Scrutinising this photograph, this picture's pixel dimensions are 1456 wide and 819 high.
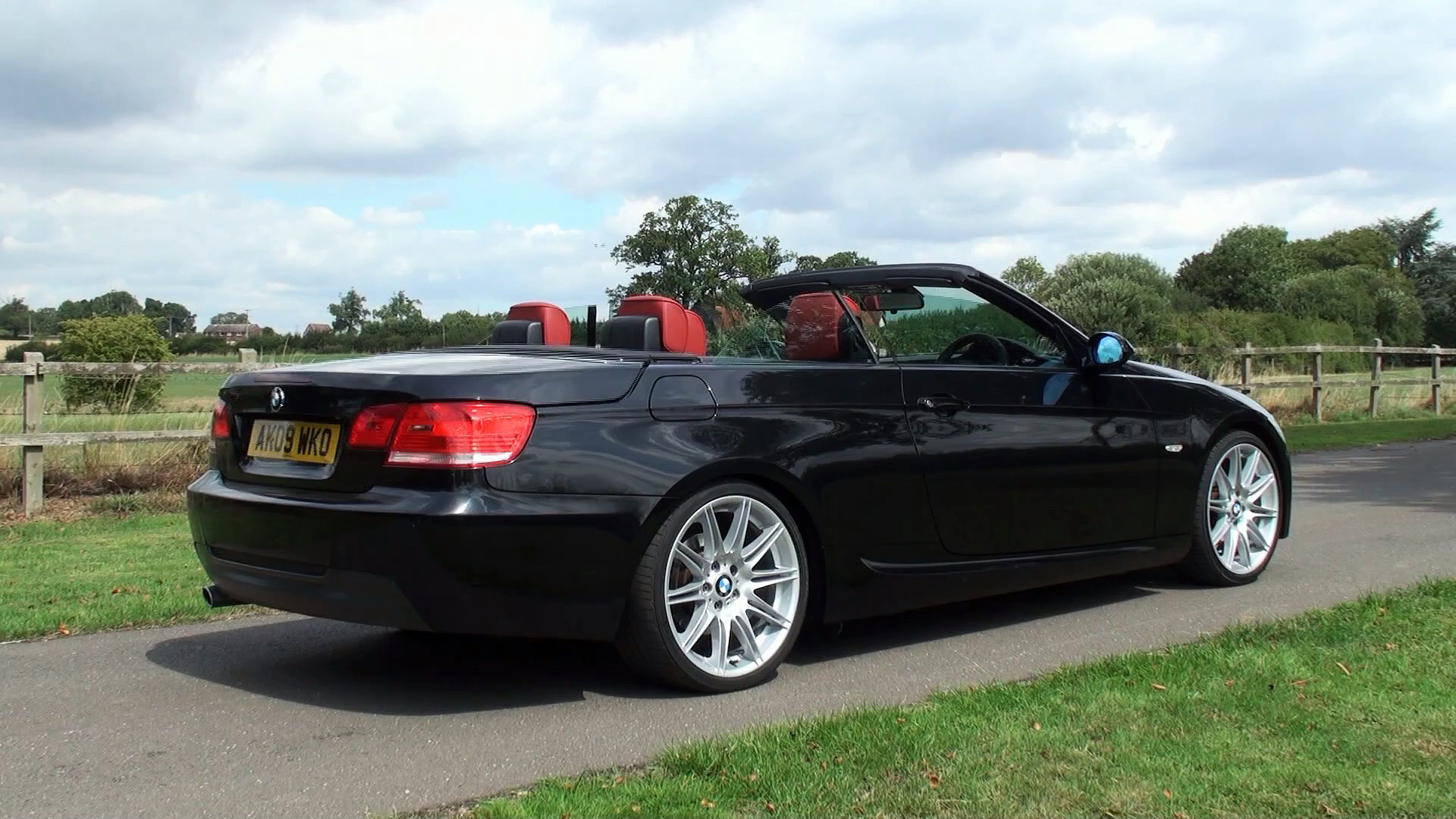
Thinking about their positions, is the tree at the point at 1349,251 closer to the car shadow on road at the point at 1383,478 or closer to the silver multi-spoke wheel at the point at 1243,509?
the car shadow on road at the point at 1383,478

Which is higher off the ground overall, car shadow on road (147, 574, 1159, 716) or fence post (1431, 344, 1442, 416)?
fence post (1431, 344, 1442, 416)

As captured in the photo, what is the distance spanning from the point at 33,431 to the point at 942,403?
8972 millimetres

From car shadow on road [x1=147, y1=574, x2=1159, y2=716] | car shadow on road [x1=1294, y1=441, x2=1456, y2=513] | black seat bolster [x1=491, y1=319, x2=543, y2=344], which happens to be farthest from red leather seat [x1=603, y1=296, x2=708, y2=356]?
car shadow on road [x1=1294, y1=441, x2=1456, y2=513]

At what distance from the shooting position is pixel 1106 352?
599 cm

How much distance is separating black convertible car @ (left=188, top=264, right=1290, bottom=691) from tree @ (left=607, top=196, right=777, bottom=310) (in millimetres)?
8933

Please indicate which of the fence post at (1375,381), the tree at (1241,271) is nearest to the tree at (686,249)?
the fence post at (1375,381)

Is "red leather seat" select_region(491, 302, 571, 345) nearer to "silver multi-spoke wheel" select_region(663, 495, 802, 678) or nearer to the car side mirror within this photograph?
"silver multi-spoke wheel" select_region(663, 495, 802, 678)

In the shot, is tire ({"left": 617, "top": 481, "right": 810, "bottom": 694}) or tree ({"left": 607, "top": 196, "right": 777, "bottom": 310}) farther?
tree ({"left": 607, "top": 196, "right": 777, "bottom": 310})

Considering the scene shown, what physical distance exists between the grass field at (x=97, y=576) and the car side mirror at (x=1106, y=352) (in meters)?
4.17

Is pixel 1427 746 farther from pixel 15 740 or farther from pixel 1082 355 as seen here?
pixel 15 740

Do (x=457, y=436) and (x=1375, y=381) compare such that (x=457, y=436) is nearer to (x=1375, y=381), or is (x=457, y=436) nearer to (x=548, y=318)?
(x=548, y=318)

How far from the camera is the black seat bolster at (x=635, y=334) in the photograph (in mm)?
5578

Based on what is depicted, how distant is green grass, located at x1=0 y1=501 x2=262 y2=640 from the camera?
238 inches

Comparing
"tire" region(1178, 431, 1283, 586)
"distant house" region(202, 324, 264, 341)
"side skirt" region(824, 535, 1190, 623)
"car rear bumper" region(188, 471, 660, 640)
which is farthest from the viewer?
"distant house" region(202, 324, 264, 341)
